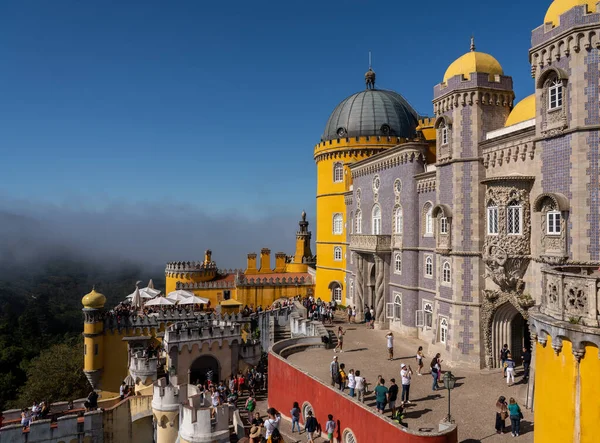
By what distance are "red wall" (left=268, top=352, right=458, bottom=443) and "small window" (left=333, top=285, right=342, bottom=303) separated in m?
16.8

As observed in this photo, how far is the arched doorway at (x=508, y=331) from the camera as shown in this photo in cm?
1961

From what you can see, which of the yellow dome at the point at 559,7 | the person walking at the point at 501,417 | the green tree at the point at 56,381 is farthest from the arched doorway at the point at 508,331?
the green tree at the point at 56,381

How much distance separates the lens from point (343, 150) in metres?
36.7

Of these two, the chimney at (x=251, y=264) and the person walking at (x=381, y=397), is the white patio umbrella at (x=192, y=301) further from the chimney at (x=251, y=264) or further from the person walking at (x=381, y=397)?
the person walking at (x=381, y=397)

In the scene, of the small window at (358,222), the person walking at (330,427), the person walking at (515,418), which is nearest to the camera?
the person walking at (515,418)

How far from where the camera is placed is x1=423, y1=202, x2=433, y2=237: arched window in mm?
24844

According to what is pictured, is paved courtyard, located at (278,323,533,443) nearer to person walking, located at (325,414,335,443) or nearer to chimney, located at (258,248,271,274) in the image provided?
person walking, located at (325,414,335,443)

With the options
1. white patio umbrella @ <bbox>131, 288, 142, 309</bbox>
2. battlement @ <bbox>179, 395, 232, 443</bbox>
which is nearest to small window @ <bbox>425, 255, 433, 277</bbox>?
battlement @ <bbox>179, 395, 232, 443</bbox>

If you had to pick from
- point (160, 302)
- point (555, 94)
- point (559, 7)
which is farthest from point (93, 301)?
point (559, 7)

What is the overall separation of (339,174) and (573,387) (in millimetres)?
29557

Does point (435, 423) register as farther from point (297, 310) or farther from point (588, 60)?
point (297, 310)

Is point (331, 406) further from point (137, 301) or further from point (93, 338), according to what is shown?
point (137, 301)

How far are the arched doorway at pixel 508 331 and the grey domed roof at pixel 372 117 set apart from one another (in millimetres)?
19870

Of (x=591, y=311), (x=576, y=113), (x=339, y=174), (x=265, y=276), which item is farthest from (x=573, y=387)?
(x=265, y=276)
